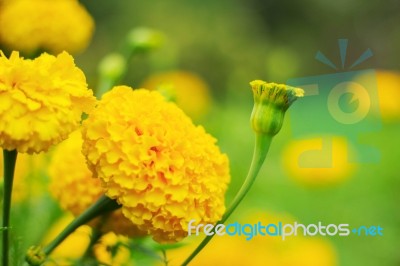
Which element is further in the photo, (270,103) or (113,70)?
(113,70)

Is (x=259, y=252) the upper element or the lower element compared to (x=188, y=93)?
lower

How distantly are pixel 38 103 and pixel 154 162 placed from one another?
0.36 feet

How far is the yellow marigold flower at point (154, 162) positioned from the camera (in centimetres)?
62

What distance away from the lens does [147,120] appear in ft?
2.15

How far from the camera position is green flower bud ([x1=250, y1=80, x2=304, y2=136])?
2.17 feet

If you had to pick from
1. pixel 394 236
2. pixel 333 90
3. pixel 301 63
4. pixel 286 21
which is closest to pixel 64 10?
pixel 333 90

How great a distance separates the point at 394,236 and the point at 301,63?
0.99 metres

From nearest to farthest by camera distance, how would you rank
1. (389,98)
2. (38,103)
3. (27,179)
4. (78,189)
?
(38,103), (78,189), (27,179), (389,98)

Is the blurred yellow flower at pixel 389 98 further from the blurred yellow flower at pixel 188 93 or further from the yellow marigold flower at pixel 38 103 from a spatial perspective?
the yellow marigold flower at pixel 38 103

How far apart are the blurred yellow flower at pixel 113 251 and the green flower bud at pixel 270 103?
17cm

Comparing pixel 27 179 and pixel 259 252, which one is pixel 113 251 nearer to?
pixel 27 179

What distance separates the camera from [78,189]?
74cm

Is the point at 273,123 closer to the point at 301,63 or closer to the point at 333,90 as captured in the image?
the point at 333,90

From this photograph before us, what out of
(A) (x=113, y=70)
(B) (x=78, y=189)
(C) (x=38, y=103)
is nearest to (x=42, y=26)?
(A) (x=113, y=70)
